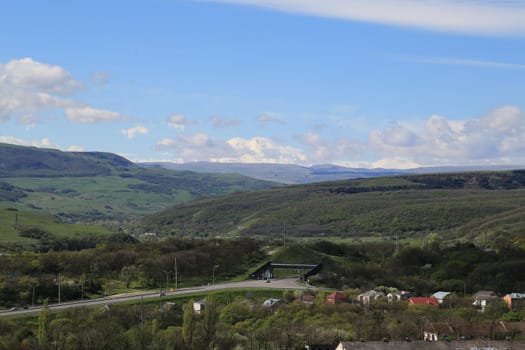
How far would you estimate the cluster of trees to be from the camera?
56.0m

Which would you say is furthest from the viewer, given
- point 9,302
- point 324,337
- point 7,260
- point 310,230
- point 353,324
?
point 310,230

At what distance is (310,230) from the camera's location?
19625 centimetres

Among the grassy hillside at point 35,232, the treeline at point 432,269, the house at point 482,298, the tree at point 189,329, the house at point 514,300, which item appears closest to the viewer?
the tree at point 189,329

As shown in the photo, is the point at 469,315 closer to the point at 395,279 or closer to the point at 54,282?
the point at 395,279

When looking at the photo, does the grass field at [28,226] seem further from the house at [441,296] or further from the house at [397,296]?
the house at [441,296]

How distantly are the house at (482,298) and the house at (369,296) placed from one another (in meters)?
10.0

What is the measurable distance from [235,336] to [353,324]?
1127 cm

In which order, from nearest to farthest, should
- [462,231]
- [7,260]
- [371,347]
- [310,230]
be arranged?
[371,347] → [7,260] → [462,231] → [310,230]

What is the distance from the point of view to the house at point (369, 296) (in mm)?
84262

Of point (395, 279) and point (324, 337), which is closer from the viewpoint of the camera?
point (324, 337)

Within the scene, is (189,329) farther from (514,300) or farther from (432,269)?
(432,269)

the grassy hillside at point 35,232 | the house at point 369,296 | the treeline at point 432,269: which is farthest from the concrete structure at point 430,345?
the grassy hillside at point 35,232

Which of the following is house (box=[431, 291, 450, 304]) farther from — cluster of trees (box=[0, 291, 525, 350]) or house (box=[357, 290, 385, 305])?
house (box=[357, 290, 385, 305])

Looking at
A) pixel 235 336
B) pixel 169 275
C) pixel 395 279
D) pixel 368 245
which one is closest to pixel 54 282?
pixel 169 275
